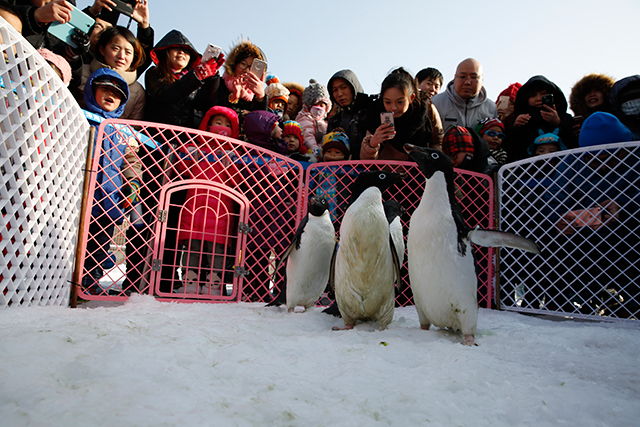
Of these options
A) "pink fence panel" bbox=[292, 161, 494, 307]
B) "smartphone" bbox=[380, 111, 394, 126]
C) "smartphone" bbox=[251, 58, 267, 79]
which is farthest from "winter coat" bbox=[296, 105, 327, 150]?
"smartphone" bbox=[380, 111, 394, 126]

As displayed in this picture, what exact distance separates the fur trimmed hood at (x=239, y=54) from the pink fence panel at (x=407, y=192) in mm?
1801

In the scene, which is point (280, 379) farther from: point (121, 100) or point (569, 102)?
point (569, 102)

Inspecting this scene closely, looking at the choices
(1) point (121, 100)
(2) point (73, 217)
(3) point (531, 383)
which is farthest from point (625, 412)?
(1) point (121, 100)

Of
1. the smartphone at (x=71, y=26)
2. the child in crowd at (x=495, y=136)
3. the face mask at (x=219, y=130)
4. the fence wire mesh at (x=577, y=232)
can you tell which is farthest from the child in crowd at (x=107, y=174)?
the child in crowd at (x=495, y=136)

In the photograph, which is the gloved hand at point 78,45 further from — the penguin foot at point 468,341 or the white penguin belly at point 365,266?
the penguin foot at point 468,341

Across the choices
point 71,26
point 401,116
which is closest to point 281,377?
point 401,116

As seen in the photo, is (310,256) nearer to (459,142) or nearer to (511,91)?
(459,142)

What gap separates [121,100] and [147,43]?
140 centimetres

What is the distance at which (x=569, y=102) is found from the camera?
4441 millimetres

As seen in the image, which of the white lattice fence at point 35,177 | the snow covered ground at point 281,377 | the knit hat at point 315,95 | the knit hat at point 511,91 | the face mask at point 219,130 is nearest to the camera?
the snow covered ground at point 281,377

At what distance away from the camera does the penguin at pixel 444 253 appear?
1908 mm

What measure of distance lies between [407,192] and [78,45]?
335cm

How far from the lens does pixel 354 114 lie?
4473 millimetres

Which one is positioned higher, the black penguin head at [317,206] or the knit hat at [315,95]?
the knit hat at [315,95]
